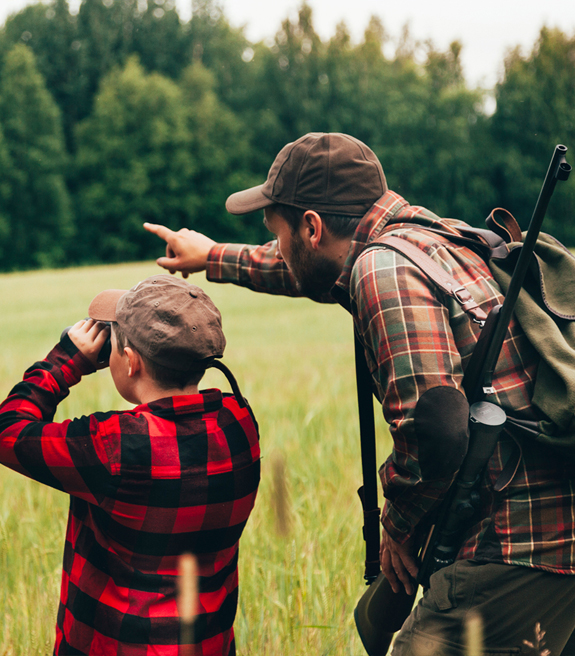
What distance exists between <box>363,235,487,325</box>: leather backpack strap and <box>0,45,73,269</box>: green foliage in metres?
45.3

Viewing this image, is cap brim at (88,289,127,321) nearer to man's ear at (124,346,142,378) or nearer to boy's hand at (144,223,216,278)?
man's ear at (124,346,142,378)

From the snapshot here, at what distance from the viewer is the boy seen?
1635mm

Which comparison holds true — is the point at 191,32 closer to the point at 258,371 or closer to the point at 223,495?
the point at 258,371

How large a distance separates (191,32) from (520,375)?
66.1m

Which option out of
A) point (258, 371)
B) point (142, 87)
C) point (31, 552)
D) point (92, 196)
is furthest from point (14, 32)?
point (31, 552)

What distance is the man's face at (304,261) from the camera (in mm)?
2025

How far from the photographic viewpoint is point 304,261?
205cm

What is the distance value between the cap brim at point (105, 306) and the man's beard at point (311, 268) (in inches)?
19.6

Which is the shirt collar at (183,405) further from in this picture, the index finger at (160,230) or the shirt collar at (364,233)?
the index finger at (160,230)

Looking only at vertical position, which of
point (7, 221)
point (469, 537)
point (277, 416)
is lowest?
point (7, 221)

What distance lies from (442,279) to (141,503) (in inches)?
33.8

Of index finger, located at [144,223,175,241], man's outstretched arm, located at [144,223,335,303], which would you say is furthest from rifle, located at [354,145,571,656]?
index finger, located at [144,223,175,241]

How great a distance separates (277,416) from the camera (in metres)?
5.39

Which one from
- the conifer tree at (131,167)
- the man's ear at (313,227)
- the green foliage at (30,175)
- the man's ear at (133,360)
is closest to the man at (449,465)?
the man's ear at (313,227)
